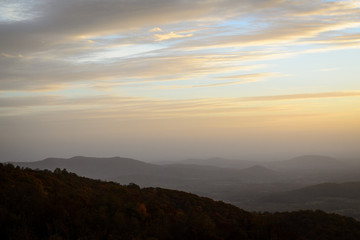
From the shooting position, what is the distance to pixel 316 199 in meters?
98.4

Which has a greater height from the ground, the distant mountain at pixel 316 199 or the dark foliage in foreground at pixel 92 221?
the dark foliage in foreground at pixel 92 221

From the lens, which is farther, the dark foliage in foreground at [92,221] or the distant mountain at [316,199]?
the distant mountain at [316,199]

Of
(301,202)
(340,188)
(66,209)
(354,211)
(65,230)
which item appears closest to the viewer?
(65,230)

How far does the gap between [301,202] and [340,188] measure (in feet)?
82.8

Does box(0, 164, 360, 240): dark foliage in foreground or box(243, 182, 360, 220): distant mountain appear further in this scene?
box(243, 182, 360, 220): distant mountain

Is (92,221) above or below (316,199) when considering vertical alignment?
above

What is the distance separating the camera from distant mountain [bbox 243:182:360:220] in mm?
84562

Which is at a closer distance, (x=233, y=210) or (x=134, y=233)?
(x=134, y=233)

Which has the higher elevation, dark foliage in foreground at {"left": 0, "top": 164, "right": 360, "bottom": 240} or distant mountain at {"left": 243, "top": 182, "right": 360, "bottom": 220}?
dark foliage in foreground at {"left": 0, "top": 164, "right": 360, "bottom": 240}

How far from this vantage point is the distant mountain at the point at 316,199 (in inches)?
3329

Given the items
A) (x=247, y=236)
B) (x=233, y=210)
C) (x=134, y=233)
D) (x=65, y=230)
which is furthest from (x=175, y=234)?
(x=233, y=210)

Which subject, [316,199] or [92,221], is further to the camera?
[316,199]

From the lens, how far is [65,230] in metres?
15.3

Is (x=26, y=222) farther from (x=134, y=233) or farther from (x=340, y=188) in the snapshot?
(x=340, y=188)
